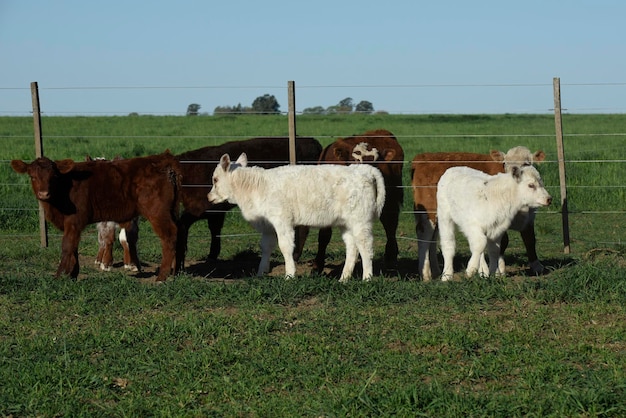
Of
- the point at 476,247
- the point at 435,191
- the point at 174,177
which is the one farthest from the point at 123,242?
the point at 476,247

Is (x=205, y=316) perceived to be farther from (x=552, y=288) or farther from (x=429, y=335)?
(x=552, y=288)

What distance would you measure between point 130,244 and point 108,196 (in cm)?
164

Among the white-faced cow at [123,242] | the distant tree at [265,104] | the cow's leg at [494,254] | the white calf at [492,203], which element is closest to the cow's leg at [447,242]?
the white calf at [492,203]

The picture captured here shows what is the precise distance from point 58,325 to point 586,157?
22610 mm

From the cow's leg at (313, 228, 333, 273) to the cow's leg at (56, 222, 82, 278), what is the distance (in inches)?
130

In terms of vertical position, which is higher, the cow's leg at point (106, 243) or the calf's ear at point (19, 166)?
the calf's ear at point (19, 166)

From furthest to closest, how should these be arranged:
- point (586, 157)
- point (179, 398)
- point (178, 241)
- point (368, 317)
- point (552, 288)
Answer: point (586, 157), point (178, 241), point (552, 288), point (368, 317), point (179, 398)

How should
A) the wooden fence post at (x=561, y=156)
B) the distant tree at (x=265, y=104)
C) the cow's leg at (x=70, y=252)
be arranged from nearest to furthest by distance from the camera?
1. the cow's leg at (x=70, y=252)
2. the wooden fence post at (x=561, y=156)
3. the distant tree at (x=265, y=104)

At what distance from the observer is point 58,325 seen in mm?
8516

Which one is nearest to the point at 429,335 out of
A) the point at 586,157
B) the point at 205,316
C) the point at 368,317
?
the point at 368,317

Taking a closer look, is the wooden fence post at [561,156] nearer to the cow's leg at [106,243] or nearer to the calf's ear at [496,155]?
the calf's ear at [496,155]

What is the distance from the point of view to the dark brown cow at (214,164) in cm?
1393

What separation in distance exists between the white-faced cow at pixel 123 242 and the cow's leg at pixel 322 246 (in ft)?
8.06

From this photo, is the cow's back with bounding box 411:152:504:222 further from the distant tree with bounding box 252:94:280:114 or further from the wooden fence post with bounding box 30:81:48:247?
the distant tree with bounding box 252:94:280:114
